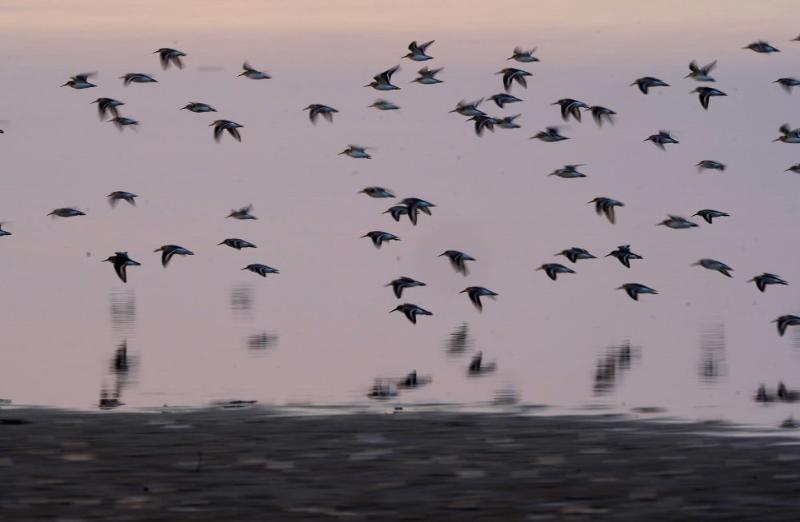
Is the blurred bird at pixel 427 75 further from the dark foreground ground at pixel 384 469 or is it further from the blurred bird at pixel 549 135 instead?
the dark foreground ground at pixel 384 469

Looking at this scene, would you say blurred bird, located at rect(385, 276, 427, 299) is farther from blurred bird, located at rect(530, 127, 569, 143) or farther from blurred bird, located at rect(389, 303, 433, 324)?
blurred bird, located at rect(530, 127, 569, 143)

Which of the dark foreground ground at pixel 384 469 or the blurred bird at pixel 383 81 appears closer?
the dark foreground ground at pixel 384 469

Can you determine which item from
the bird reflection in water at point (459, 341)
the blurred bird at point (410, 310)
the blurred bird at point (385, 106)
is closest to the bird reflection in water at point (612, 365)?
the bird reflection in water at point (459, 341)

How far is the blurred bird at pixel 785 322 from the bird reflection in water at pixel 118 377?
12875 mm

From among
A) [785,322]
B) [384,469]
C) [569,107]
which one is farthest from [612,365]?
[569,107]

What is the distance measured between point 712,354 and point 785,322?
347 centimetres

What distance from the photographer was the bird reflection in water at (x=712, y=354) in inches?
1259

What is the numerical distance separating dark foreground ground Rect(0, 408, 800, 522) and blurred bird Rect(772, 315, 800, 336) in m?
13.0

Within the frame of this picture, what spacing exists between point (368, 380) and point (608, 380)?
12.6 ft

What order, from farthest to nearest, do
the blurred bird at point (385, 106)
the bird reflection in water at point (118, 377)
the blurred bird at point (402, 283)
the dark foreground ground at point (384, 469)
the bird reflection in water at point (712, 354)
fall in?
the blurred bird at point (385, 106), the blurred bird at point (402, 283), the bird reflection in water at point (712, 354), the bird reflection in water at point (118, 377), the dark foreground ground at point (384, 469)

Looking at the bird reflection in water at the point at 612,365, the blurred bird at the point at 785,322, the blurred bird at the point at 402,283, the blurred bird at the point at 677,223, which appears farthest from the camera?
the blurred bird at the point at 677,223

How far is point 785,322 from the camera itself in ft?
128

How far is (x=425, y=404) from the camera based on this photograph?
2764cm

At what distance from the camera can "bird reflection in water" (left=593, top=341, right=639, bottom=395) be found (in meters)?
30.1
